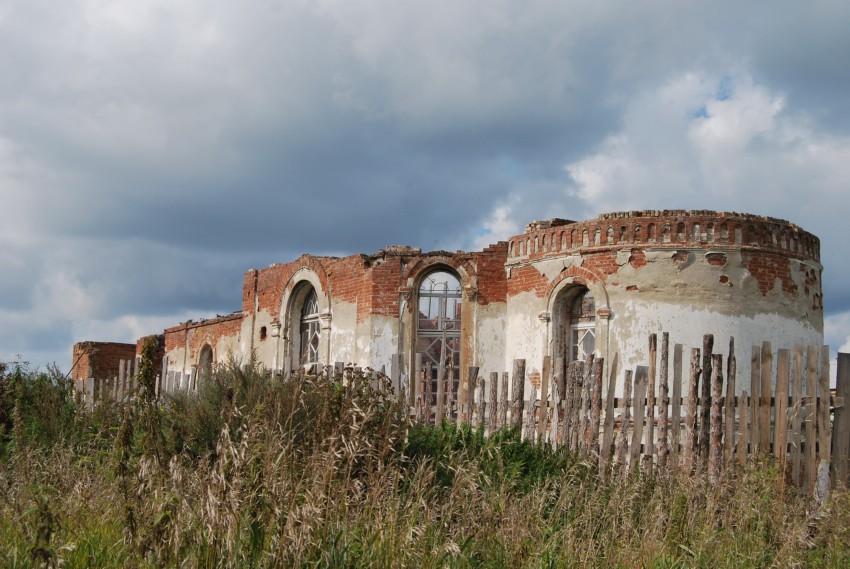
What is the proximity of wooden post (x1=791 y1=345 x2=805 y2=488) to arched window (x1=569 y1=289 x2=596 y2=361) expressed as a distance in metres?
7.14

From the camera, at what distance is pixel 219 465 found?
4113 millimetres

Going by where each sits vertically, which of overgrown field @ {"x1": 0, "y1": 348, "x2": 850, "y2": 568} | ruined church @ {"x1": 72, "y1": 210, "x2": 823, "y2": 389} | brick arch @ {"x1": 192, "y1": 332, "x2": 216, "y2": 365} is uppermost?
ruined church @ {"x1": 72, "y1": 210, "x2": 823, "y2": 389}

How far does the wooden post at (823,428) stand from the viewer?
868cm

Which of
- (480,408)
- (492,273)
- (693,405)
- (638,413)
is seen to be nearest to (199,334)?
(492,273)

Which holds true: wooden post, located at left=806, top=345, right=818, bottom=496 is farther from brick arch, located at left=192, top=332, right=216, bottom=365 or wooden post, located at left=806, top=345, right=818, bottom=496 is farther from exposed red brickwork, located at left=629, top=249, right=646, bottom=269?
brick arch, located at left=192, top=332, right=216, bottom=365

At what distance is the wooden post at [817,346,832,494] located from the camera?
868 cm

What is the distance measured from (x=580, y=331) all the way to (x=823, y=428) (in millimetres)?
7630

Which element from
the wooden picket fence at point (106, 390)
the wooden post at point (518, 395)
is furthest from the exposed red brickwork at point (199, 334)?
the wooden post at point (518, 395)

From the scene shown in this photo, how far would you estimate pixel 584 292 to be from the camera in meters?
16.3

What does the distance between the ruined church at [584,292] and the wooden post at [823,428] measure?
4716 mm

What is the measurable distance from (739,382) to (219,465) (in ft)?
40.7

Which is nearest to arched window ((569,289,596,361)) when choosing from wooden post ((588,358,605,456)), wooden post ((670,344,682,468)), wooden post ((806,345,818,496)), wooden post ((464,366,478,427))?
wooden post ((464,366,478,427))

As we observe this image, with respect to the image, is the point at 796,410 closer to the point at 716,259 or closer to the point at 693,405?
the point at 693,405

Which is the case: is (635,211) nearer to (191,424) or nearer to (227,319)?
(191,424)
